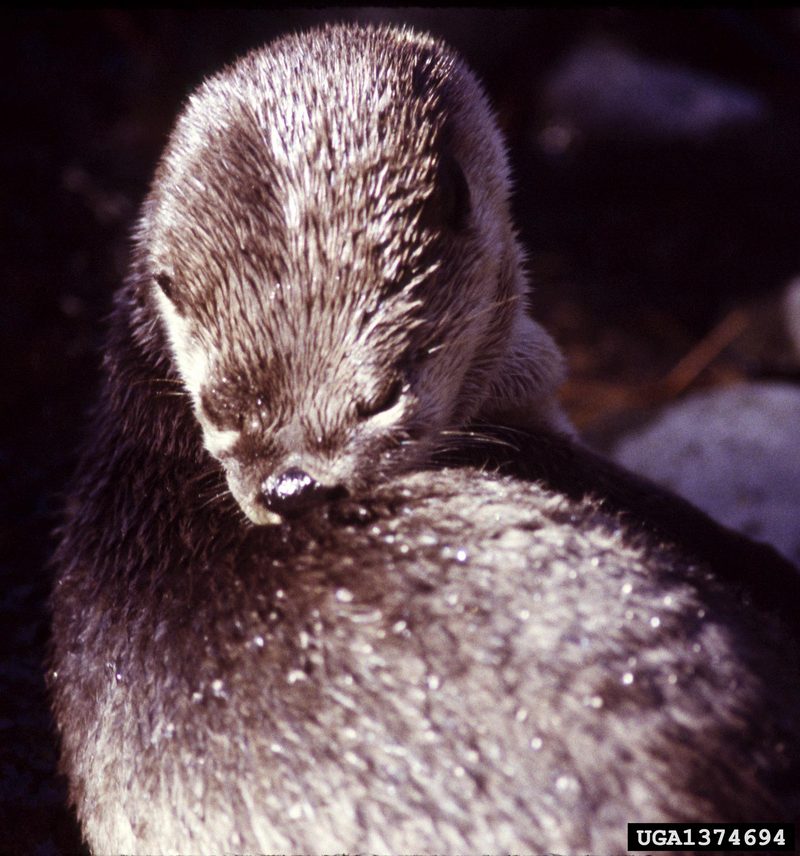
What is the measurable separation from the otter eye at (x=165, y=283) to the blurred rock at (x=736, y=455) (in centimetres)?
131

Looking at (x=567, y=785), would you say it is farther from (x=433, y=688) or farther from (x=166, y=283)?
(x=166, y=283)

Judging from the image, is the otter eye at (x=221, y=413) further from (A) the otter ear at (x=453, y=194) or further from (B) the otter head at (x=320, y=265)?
(A) the otter ear at (x=453, y=194)

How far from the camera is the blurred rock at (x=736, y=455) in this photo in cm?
221

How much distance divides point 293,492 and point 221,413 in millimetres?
155

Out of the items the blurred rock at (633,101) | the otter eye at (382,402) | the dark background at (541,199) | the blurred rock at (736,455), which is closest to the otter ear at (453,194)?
the otter eye at (382,402)

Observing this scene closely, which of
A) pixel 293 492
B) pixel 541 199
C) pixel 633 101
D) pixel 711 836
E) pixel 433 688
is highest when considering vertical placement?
pixel 293 492

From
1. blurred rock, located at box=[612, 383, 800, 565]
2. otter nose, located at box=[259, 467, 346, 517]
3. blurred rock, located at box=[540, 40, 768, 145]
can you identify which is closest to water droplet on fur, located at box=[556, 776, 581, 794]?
otter nose, located at box=[259, 467, 346, 517]

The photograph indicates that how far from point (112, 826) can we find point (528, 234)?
8.77ft

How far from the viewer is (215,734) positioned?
1137 millimetres

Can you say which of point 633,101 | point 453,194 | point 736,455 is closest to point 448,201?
point 453,194

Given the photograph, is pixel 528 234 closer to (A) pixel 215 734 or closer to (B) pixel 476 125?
(B) pixel 476 125

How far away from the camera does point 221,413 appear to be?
123cm

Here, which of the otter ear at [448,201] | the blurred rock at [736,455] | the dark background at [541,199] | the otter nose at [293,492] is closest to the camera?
the otter nose at [293,492]

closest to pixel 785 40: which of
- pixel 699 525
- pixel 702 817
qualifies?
pixel 699 525
